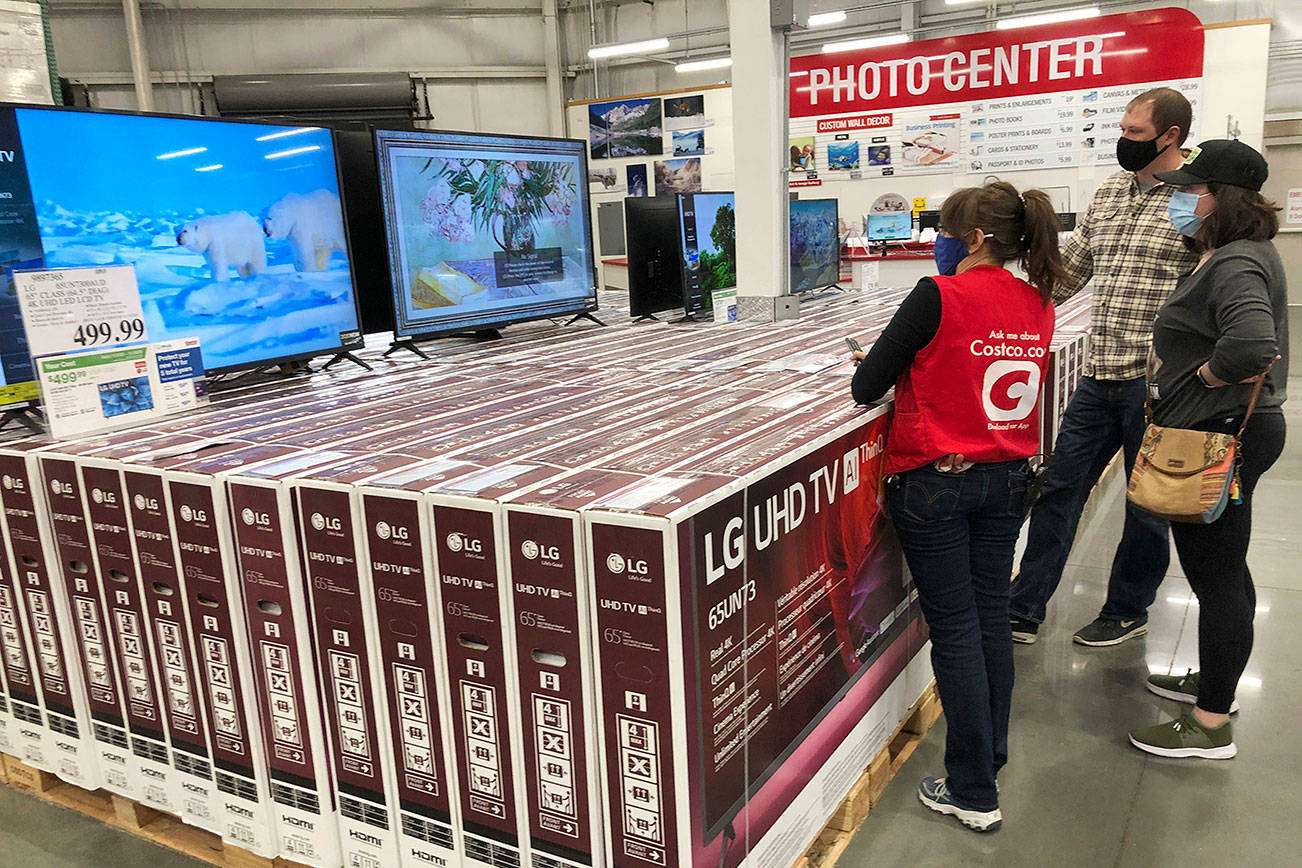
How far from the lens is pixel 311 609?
6.08 feet

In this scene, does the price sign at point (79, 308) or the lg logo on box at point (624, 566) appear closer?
the lg logo on box at point (624, 566)

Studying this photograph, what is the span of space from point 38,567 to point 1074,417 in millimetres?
3188

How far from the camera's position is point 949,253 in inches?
94.7

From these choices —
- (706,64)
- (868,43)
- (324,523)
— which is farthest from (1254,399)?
(706,64)

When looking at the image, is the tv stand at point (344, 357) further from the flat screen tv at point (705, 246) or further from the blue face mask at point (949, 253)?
the blue face mask at point (949, 253)

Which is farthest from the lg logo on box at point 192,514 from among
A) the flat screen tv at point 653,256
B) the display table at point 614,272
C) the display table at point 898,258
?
the display table at point 614,272

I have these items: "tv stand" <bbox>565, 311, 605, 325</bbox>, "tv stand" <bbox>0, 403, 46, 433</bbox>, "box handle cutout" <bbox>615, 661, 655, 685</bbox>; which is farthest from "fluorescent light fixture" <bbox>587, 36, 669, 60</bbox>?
"box handle cutout" <bbox>615, 661, 655, 685</bbox>

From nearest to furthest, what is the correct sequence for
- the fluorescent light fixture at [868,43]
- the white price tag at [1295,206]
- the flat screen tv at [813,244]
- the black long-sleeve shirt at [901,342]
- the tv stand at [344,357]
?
the black long-sleeve shirt at [901,342], the tv stand at [344,357], the flat screen tv at [813,244], the white price tag at [1295,206], the fluorescent light fixture at [868,43]

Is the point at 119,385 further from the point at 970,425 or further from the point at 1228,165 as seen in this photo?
the point at 1228,165

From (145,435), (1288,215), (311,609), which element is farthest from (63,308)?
(1288,215)

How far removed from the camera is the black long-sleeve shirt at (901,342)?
6.86 ft

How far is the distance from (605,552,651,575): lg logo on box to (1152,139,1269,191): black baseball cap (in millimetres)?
1868

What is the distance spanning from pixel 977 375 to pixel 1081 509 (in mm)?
1520

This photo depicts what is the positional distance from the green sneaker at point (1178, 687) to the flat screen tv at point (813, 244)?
2.87 metres
